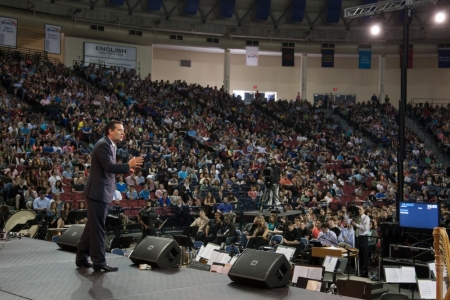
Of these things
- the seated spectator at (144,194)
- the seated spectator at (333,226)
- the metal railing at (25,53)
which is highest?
the metal railing at (25,53)

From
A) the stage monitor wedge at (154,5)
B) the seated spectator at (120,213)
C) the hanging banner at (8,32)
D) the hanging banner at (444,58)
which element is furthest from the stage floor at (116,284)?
the hanging banner at (444,58)

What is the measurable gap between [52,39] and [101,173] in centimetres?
2300

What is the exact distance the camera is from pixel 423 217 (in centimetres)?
1036

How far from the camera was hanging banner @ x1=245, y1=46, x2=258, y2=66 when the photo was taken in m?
30.8

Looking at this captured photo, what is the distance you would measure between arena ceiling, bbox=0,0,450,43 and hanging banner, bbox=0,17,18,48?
13.8 feet

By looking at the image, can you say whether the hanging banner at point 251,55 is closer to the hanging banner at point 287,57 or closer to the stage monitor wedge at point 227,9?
the hanging banner at point 287,57

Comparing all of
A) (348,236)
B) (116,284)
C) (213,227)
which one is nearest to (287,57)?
(213,227)

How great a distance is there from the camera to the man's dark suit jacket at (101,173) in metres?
5.42

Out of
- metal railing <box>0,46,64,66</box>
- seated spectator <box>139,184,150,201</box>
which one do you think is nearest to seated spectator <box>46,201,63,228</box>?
seated spectator <box>139,184,150,201</box>

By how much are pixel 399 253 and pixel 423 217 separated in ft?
2.89

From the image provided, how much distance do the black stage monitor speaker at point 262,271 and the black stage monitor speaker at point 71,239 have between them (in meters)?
2.35

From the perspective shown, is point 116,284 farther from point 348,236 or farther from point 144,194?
point 144,194

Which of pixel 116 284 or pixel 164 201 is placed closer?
pixel 116 284

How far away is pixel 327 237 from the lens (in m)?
12.3
